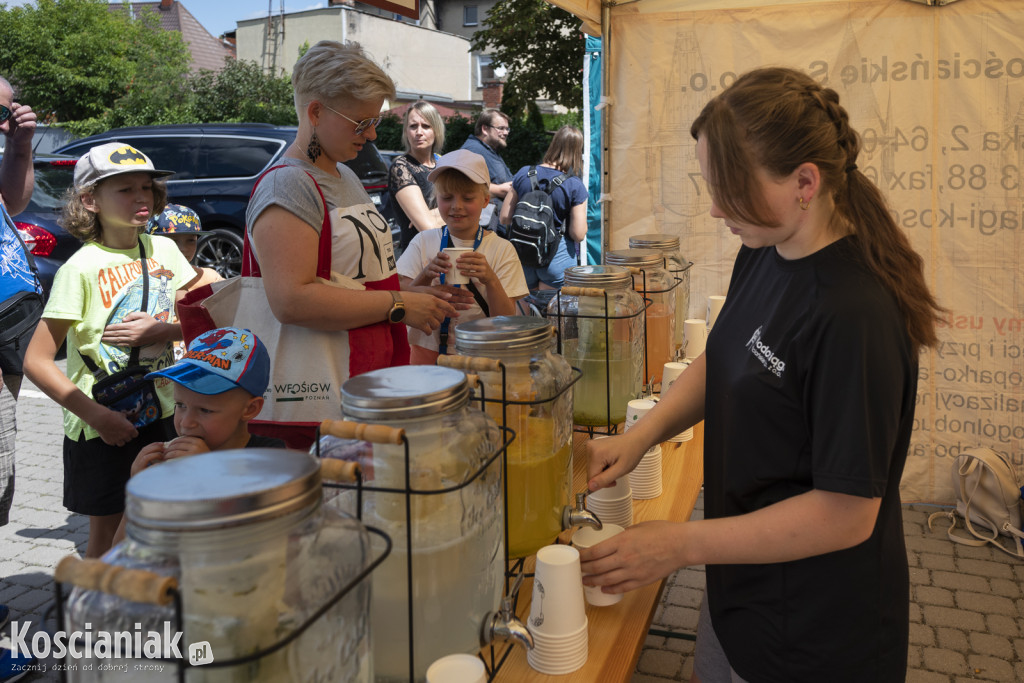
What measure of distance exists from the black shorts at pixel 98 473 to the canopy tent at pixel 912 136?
2.80 meters

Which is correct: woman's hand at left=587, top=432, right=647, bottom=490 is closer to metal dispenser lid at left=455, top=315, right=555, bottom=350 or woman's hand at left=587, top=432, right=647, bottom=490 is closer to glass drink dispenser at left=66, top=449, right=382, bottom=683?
metal dispenser lid at left=455, top=315, right=555, bottom=350

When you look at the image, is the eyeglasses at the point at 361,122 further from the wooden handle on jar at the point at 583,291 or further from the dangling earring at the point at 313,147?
the wooden handle on jar at the point at 583,291

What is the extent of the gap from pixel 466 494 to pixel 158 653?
47cm

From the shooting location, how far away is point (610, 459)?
168cm

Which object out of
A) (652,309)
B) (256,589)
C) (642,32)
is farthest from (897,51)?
(256,589)

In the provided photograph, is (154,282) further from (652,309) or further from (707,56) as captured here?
(707,56)

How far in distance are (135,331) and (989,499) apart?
163 inches

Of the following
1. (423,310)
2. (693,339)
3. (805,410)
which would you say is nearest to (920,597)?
(693,339)

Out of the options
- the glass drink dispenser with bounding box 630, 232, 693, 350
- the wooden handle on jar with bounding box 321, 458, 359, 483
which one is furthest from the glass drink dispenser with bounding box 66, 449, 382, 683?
the glass drink dispenser with bounding box 630, 232, 693, 350

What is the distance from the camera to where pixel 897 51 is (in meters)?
4.03

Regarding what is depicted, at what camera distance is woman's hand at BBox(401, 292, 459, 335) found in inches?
86.8

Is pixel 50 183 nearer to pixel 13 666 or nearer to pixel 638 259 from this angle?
pixel 13 666

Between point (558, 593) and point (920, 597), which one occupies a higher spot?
point (558, 593)

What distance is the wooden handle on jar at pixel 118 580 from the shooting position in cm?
68
